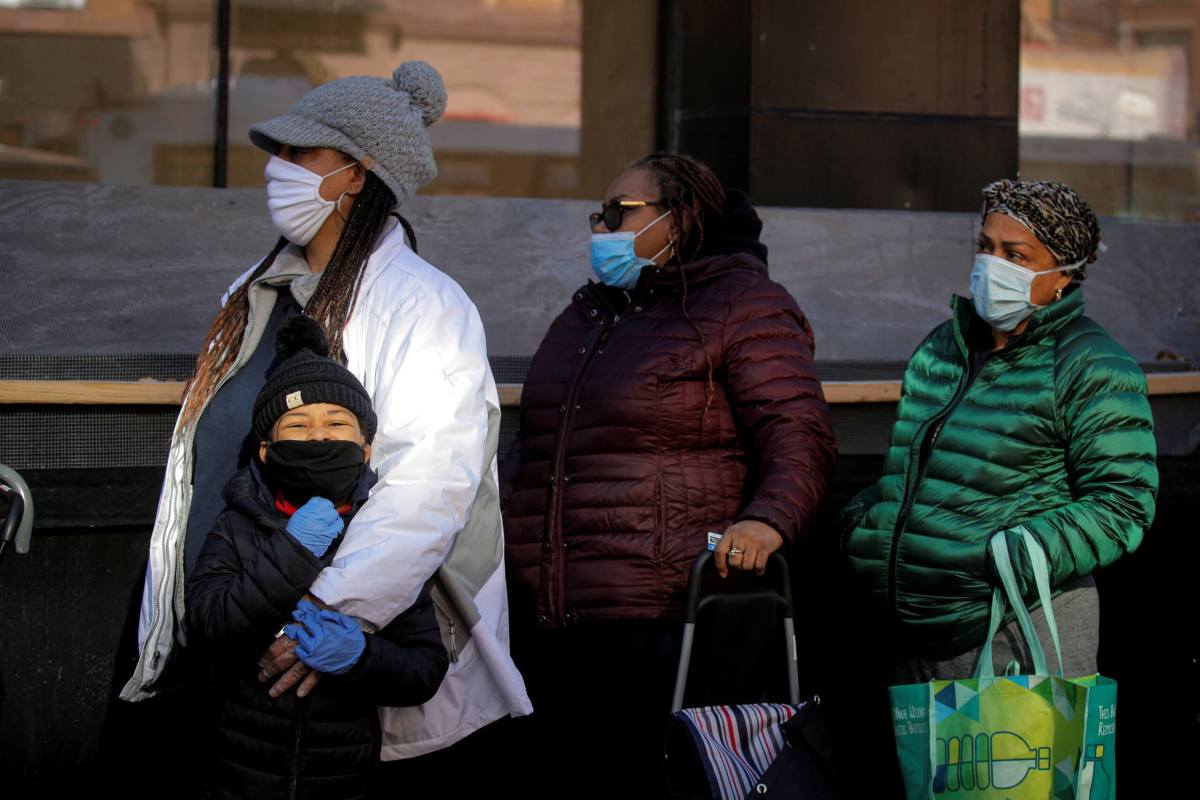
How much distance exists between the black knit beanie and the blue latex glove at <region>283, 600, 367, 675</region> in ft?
1.32

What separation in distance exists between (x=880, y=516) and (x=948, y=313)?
281 cm

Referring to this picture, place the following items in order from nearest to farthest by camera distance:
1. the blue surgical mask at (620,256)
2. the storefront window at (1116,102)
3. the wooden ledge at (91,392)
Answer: the blue surgical mask at (620,256), the wooden ledge at (91,392), the storefront window at (1116,102)

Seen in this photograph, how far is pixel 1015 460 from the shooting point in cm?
388

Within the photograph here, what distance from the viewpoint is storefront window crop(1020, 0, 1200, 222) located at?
9750 millimetres

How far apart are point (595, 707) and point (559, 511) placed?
56 centimetres

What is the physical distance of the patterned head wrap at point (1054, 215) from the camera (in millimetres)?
4020

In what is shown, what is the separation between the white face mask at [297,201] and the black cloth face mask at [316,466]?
0.62m

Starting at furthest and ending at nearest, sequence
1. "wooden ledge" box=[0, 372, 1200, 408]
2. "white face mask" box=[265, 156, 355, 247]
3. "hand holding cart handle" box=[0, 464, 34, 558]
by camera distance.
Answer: "wooden ledge" box=[0, 372, 1200, 408] < "hand holding cart handle" box=[0, 464, 34, 558] < "white face mask" box=[265, 156, 355, 247]

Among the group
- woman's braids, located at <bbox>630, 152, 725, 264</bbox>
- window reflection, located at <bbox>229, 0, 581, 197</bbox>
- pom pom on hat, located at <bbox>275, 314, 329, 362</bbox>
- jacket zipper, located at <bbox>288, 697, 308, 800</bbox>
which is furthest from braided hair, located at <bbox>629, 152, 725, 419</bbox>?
window reflection, located at <bbox>229, 0, 581, 197</bbox>

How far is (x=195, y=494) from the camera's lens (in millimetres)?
3471

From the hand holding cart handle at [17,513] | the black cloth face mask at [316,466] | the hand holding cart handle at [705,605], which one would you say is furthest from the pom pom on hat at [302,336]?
the hand holding cart handle at [705,605]

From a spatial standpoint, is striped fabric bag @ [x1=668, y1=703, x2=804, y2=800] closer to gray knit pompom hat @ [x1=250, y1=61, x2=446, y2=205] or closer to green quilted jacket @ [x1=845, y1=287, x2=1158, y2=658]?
green quilted jacket @ [x1=845, y1=287, x2=1158, y2=658]

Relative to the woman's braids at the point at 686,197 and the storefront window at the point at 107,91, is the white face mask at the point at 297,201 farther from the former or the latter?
the storefront window at the point at 107,91

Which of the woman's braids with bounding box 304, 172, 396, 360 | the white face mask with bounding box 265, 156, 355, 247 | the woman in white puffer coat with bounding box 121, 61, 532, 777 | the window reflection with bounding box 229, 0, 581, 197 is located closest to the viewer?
the woman in white puffer coat with bounding box 121, 61, 532, 777
